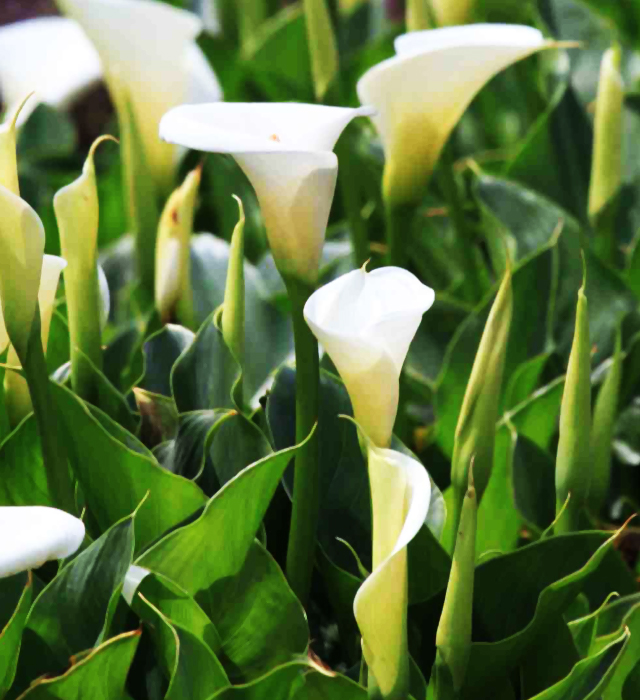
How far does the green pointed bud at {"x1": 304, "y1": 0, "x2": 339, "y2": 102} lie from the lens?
69 centimetres

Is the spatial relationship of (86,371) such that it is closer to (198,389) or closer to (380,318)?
(198,389)

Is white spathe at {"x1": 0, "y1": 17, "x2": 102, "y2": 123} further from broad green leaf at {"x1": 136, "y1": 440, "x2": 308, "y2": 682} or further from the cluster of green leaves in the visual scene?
broad green leaf at {"x1": 136, "y1": 440, "x2": 308, "y2": 682}

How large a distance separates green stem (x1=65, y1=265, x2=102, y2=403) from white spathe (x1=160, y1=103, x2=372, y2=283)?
12 cm

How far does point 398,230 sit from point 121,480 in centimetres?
25

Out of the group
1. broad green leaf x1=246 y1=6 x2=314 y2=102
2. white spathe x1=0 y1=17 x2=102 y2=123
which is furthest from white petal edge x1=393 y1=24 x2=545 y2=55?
broad green leaf x1=246 y1=6 x2=314 y2=102

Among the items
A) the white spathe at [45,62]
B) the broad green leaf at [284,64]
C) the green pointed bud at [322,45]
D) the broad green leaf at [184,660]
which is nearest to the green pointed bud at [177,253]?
the green pointed bud at [322,45]

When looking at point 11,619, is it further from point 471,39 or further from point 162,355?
point 471,39

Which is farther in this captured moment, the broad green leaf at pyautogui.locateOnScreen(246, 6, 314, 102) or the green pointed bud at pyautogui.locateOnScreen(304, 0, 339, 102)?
the broad green leaf at pyautogui.locateOnScreen(246, 6, 314, 102)

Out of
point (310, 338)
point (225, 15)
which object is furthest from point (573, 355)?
point (225, 15)

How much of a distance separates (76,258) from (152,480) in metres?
Result: 0.11

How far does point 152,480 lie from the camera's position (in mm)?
A: 470

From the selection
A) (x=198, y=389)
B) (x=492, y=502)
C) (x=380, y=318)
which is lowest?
(x=492, y=502)

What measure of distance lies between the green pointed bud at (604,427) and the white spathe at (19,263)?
32 centimetres

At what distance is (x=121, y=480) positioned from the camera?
477 millimetres
